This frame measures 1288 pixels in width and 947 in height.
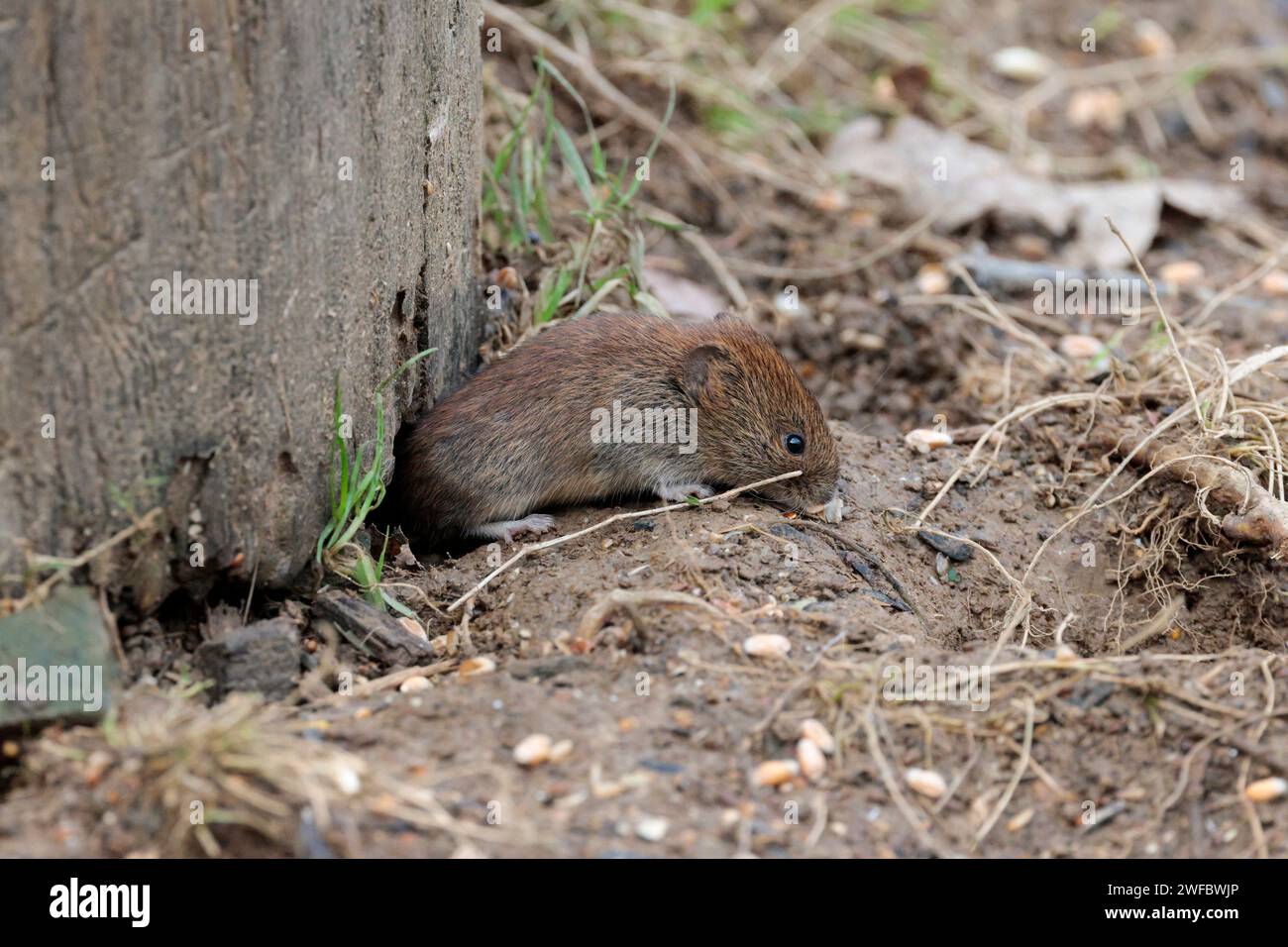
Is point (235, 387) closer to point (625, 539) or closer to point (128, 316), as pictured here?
point (128, 316)

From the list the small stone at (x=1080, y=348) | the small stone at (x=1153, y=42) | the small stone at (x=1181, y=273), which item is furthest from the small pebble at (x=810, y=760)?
the small stone at (x=1153, y=42)

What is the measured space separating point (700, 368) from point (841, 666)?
6.17 ft

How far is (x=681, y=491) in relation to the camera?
18.2 feet

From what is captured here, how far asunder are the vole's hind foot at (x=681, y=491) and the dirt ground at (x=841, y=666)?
0.16 metres

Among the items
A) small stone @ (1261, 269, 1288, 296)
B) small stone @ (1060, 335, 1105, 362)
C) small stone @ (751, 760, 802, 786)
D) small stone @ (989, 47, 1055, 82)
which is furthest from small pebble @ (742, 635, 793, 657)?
small stone @ (989, 47, 1055, 82)

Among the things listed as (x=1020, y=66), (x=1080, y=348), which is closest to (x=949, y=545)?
(x=1080, y=348)

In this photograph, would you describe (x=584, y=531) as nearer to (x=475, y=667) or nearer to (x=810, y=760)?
(x=475, y=667)

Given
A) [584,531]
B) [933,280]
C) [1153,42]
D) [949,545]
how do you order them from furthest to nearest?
[1153,42]
[933,280]
[949,545]
[584,531]

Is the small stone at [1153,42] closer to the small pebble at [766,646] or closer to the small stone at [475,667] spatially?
the small pebble at [766,646]

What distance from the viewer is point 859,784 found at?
3705 millimetres

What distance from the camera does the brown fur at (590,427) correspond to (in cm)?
514

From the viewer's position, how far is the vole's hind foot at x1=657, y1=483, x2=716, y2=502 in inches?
217

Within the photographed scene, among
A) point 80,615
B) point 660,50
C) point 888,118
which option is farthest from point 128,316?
point 888,118
